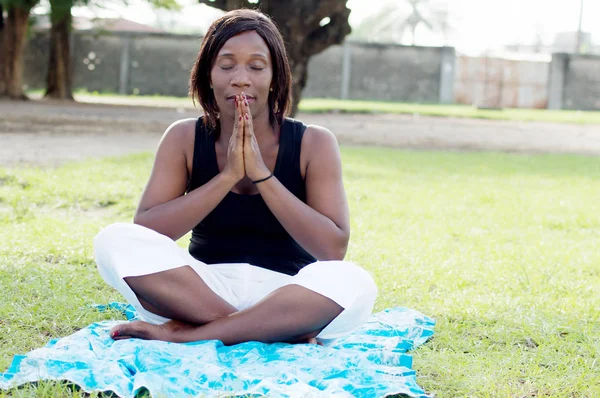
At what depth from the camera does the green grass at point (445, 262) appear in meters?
3.24

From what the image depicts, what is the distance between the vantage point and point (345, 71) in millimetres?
→ 30359

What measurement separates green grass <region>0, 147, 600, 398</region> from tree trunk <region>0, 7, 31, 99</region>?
14398 mm

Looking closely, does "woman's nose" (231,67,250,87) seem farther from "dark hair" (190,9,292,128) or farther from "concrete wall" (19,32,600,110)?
"concrete wall" (19,32,600,110)

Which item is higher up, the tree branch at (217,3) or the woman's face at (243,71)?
the tree branch at (217,3)

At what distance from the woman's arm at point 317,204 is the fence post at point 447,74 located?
92.4 feet

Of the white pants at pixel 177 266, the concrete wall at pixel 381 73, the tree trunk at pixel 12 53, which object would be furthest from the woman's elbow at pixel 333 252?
the concrete wall at pixel 381 73

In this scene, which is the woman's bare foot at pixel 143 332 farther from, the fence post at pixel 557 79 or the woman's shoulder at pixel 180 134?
the fence post at pixel 557 79

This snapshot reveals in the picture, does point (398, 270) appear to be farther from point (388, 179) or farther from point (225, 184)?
point (388, 179)

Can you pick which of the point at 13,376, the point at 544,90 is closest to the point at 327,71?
the point at 544,90

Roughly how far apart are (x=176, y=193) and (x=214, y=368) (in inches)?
35.3

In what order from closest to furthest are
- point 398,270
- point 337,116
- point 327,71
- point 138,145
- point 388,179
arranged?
point 398,270 < point 388,179 < point 138,145 < point 337,116 < point 327,71

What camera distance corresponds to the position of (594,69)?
3128 cm

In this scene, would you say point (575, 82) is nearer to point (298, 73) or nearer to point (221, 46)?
point (298, 73)

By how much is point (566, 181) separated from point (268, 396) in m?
7.55
